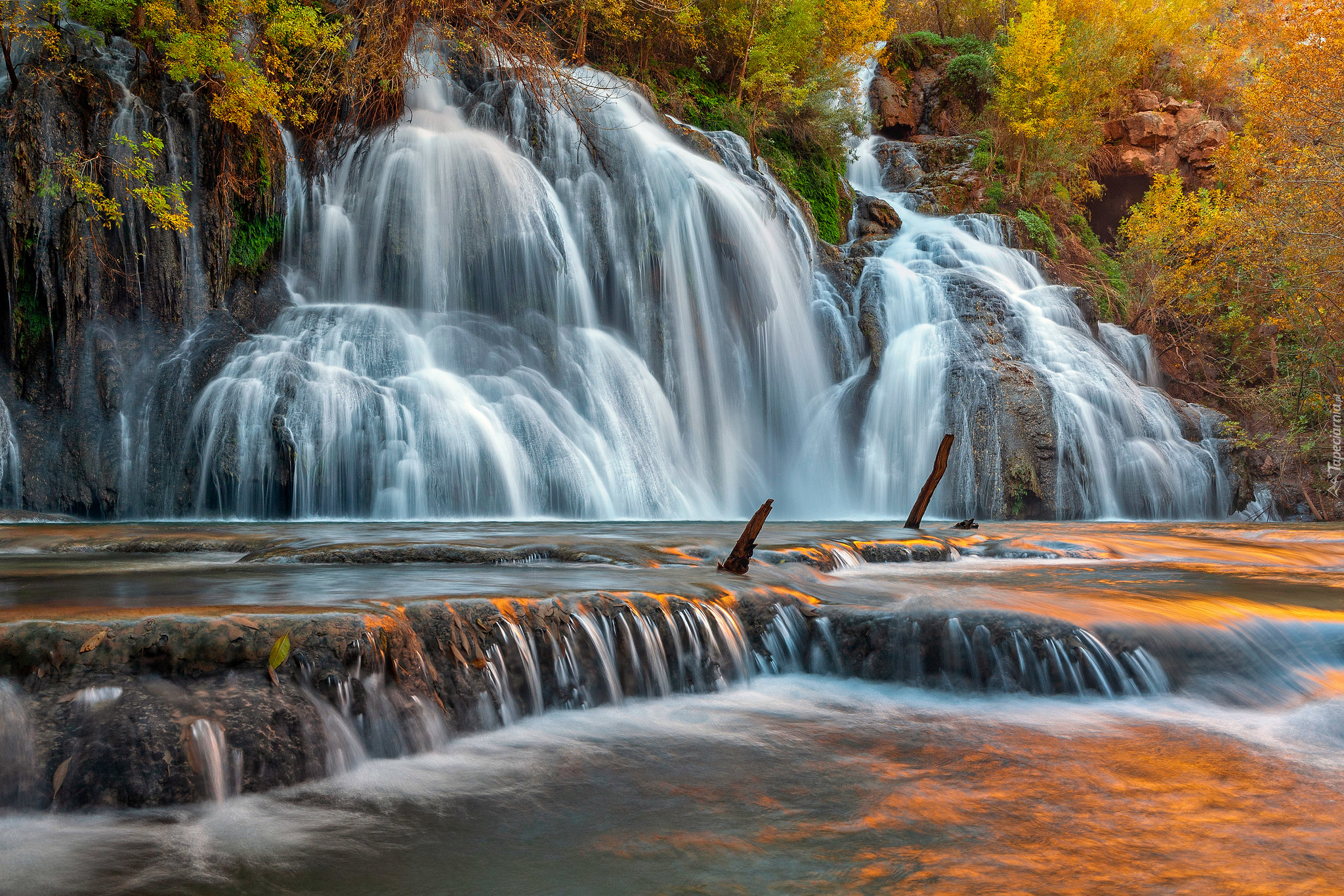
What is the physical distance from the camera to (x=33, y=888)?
221 cm

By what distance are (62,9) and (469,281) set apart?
6.63 metres

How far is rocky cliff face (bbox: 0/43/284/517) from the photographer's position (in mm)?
10180

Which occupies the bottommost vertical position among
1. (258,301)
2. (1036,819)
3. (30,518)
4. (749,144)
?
(1036,819)

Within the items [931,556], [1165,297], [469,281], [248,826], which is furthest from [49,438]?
[1165,297]

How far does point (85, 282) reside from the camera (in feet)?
34.8

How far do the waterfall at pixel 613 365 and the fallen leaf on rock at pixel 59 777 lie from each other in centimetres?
774

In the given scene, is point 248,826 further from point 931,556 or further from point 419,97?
point 419,97

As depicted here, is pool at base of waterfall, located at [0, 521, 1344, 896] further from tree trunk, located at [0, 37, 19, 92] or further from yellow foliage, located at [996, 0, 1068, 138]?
yellow foliage, located at [996, 0, 1068, 138]

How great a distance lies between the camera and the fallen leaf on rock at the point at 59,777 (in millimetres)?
2656

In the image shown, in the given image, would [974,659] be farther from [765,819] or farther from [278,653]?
[278,653]

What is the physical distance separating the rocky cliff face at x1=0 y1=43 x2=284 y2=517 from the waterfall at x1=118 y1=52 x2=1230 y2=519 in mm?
510

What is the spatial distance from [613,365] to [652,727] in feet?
32.8

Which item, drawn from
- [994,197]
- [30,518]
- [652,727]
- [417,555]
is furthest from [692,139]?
[652,727]

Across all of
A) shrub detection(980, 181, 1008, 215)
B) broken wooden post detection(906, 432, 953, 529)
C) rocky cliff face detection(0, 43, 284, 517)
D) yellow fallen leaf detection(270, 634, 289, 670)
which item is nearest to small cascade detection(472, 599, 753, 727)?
yellow fallen leaf detection(270, 634, 289, 670)
